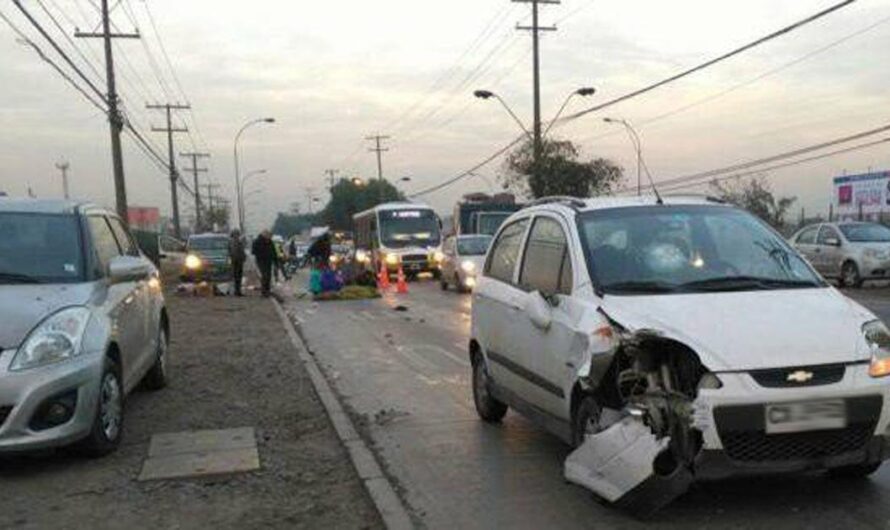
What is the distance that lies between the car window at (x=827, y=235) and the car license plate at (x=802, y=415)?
2001 centimetres

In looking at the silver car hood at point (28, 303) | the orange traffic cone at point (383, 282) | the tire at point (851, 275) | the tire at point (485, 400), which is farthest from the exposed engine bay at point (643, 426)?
the orange traffic cone at point (383, 282)

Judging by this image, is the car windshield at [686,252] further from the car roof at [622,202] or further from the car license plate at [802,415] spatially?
the car license plate at [802,415]

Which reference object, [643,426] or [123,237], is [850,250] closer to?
[123,237]

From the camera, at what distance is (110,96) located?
32062mm

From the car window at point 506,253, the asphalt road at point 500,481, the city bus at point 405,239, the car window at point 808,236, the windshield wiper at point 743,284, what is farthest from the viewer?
the city bus at point 405,239

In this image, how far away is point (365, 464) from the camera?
22.6ft

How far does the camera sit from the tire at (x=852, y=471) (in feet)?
19.1

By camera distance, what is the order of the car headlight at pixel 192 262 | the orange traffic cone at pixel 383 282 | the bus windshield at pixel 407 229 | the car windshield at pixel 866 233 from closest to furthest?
the car windshield at pixel 866 233, the car headlight at pixel 192 262, the orange traffic cone at pixel 383 282, the bus windshield at pixel 407 229

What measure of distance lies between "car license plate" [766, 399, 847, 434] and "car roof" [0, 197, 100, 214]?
17.6 ft

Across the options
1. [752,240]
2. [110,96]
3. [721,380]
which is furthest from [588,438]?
[110,96]

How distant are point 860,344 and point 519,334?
7.69ft

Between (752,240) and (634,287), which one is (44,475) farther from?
(752,240)

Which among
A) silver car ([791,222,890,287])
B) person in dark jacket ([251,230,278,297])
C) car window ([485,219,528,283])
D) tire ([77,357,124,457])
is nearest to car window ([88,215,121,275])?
tire ([77,357,124,457])

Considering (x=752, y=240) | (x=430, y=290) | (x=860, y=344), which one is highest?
(x=752, y=240)
